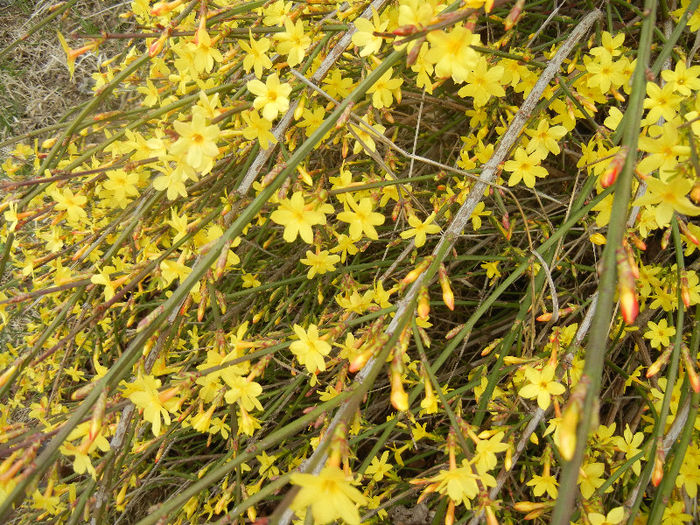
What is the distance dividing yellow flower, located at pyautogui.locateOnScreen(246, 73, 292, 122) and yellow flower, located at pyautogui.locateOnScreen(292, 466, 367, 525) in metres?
0.94

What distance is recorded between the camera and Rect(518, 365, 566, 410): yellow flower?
56.9 inches

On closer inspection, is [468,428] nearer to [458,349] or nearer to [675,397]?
[675,397]

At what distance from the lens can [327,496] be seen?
38.9 inches

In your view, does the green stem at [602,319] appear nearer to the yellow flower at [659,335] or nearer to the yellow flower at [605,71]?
the yellow flower at [605,71]

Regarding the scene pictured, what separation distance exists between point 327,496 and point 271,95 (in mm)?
1082

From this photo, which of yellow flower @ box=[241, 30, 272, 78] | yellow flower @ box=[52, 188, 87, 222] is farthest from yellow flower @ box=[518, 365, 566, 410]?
yellow flower @ box=[52, 188, 87, 222]

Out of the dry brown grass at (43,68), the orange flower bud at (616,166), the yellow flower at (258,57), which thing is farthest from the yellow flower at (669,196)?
the dry brown grass at (43,68)

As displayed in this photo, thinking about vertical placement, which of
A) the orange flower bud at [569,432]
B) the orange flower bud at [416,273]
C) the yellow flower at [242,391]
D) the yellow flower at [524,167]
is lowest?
the yellow flower at [242,391]

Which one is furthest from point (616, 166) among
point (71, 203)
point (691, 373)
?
point (71, 203)

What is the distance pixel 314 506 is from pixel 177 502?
0.40m

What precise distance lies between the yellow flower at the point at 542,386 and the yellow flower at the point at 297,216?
0.76 meters

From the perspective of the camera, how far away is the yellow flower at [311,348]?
56.9 inches

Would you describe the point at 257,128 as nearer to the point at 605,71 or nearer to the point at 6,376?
the point at 6,376

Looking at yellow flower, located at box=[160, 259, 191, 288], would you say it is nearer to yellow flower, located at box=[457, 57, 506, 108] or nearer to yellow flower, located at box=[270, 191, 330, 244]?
yellow flower, located at box=[270, 191, 330, 244]
